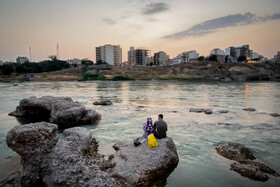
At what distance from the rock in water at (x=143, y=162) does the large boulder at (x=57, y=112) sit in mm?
7741

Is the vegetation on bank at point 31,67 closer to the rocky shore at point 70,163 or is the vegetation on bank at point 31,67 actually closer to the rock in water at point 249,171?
the rocky shore at point 70,163

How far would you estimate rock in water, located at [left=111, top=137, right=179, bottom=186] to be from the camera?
7871 millimetres

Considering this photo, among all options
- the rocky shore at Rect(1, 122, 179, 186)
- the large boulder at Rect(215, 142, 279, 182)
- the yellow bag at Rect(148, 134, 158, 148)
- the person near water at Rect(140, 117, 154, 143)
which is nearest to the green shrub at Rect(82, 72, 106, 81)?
the person near water at Rect(140, 117, 154, 143)

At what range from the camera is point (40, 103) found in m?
19.2

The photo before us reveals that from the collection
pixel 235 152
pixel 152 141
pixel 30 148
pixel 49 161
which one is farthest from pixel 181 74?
pixel 30 148

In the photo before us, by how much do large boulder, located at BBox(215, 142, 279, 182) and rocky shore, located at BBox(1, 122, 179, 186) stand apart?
10.7 feet

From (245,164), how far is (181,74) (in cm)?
11412

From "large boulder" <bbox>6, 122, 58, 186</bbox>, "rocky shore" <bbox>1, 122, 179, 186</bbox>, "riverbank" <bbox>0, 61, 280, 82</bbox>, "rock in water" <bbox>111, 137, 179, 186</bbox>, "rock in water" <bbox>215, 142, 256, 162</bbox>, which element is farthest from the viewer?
"riverbank" <bbox>0, 61, 280, 82</bbox>

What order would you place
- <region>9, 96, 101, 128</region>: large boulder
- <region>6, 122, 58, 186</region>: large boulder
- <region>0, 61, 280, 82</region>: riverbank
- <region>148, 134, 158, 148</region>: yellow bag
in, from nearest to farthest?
<region>6, 122, 58, 186</region>: large boulder
<region>148, 134, 158, 148</region>: yellow bag
<region>9, 96, 101, 128</region>: large boulder
<region>0, 61, 280, 82</region>: riverbank

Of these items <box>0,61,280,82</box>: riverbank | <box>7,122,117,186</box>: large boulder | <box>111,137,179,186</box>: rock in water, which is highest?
<box>0,61,280,82</box>: riverbank

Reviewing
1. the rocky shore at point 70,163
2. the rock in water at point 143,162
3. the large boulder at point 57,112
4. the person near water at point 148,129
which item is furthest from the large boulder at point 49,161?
the large boulder at point 57,112

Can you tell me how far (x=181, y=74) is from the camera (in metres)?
121

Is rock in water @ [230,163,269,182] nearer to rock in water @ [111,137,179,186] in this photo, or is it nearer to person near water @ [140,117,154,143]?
rock in water @ [111,137,179,186]

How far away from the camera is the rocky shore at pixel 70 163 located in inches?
275
